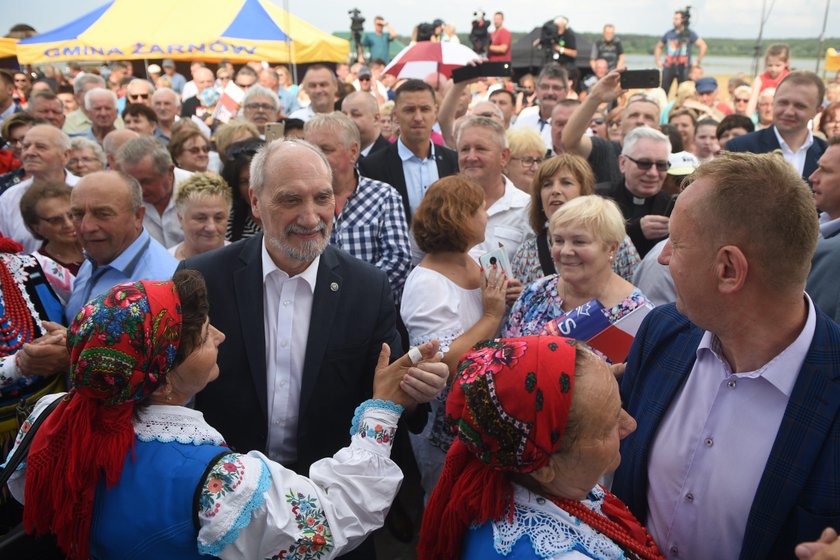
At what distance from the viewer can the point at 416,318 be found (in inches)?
133

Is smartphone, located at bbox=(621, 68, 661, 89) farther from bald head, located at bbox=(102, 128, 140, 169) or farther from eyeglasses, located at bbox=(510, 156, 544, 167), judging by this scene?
bald head, located at bbox=(102, 128, 140, 169)

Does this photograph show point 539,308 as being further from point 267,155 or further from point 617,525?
point 617,525

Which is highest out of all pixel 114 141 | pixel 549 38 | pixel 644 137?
pixel 549 38

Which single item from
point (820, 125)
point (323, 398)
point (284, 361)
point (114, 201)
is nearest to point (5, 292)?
point (114, 201)

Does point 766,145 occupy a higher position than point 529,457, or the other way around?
point 766,145

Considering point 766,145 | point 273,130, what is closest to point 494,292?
point 273,130

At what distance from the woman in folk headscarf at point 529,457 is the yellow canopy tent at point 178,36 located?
13.5 metres

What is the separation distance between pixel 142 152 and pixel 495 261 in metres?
2.84

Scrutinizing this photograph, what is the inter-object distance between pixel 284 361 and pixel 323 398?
219mm

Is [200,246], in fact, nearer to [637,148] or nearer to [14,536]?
[14,536]

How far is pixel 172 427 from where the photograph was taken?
1.86 m

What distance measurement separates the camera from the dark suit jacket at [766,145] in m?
5.91

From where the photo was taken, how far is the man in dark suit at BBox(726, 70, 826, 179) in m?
5.83

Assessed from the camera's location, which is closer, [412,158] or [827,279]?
[827,279]
